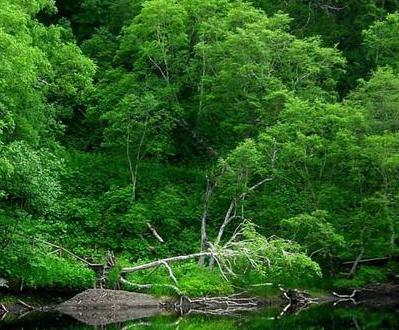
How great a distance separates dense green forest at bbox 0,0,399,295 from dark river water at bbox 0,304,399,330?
63.7 inches

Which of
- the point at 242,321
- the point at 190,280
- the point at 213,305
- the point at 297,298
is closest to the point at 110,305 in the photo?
the point at 190,280

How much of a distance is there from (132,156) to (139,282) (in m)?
10.4

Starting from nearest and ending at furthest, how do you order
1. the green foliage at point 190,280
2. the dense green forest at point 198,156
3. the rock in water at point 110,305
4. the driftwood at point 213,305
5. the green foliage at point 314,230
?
the rock in water at point 110,305 → the dense green forest at point 198,156 → the driftwood at point 213,305 → the green foliage at point 190,280 → the green foliage at point 314,230

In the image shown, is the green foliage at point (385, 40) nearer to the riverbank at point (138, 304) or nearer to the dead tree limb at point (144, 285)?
the riverbank at point (138, 304)

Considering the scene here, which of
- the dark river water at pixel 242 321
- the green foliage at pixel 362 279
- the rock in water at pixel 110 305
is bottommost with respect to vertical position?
the green foliage at pixel 362 279

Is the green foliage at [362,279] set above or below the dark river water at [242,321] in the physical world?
below

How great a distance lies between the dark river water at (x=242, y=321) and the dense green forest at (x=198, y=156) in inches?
63.7

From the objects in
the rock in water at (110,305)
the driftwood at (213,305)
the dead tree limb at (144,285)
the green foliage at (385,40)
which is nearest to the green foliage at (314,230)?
the driftwood at (213,305)

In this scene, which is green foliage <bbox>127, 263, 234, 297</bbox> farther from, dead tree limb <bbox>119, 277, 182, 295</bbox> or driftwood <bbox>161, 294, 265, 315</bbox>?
driftwood <bbox>161, 294, 265, 315</bbox>

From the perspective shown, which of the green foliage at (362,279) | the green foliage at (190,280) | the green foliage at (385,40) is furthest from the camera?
the green foliage at (385,40)

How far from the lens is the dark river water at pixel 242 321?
1980cm

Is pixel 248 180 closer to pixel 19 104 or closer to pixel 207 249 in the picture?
pixel 207 249

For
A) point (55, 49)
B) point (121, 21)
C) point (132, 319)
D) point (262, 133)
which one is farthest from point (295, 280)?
point (121, 21)

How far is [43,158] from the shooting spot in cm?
2267
